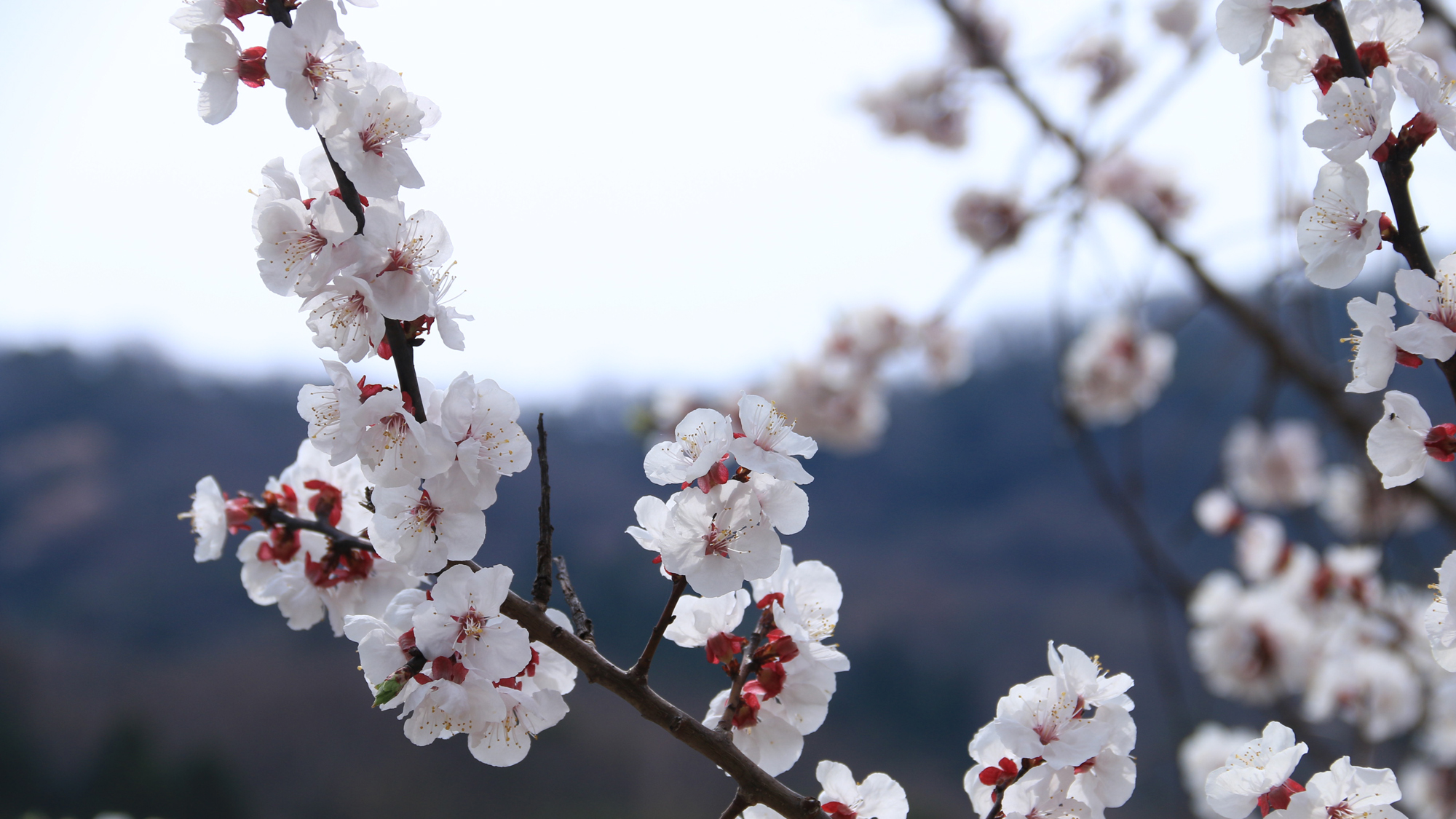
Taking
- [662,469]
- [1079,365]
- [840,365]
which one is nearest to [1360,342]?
[662,469]

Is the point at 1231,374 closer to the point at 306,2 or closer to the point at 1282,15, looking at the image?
the point at 1282,15

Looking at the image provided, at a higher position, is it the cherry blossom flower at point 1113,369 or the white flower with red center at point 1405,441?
the cherry blossom flower at point 1113,369

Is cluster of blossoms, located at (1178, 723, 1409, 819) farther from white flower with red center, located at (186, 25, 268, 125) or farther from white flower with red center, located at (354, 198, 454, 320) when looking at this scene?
white flower with red center, located at (186, 25, 268, 125)

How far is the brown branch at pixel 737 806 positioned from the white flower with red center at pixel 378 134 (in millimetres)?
647

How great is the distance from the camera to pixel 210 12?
31.1 inches

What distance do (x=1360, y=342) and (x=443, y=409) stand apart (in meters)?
0.88

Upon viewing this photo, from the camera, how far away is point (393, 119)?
78 cm

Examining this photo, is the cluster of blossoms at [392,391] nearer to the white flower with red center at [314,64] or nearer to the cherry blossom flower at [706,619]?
the white flower with red center at [314,64]

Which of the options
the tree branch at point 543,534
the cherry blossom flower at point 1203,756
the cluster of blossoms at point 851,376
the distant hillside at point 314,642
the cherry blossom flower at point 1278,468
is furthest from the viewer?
the distant hillside at point 314,642

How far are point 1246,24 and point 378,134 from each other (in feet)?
3.00

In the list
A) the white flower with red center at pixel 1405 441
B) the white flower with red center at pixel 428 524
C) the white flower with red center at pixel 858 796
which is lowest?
the white flower with red center at pixel 858 796

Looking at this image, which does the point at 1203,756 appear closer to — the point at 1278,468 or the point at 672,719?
the point at 1278,468

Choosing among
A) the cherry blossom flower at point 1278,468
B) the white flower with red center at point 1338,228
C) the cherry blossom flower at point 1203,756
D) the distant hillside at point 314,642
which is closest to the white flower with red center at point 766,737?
the white flower with red center at point 1338,228

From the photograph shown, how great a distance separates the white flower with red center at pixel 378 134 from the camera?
0.74 metres
